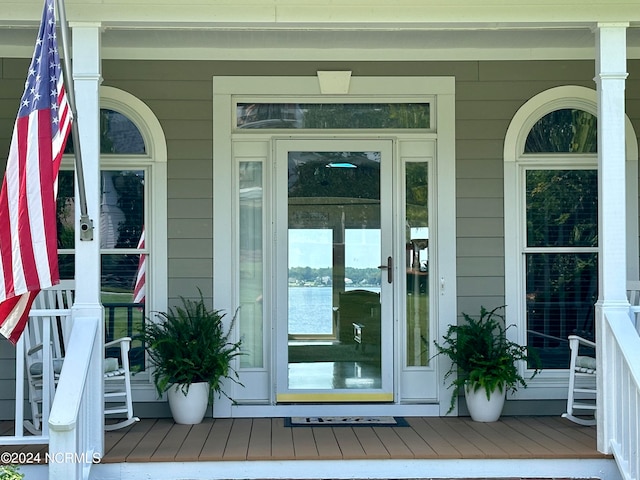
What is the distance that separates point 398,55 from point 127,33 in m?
1.76

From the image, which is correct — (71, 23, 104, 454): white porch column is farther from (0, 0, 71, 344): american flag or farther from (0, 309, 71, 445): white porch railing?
(0, 0, 71, 344): american flag

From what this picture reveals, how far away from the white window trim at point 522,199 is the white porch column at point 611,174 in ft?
3.78

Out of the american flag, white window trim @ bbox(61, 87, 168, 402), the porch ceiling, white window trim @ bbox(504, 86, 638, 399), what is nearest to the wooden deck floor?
white window trim @ bbox(504, 86, 638, 399)

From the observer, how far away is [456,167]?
545 cm

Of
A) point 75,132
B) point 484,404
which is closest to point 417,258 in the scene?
point 484,404

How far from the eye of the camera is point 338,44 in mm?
5227

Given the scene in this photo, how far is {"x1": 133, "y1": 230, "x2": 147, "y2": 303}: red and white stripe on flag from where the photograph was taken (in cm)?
539

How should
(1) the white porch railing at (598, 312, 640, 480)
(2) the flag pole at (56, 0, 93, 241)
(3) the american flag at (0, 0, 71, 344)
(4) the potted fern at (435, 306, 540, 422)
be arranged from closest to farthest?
(3) the american flag at (0, 0, 71, 344) < (2) the flag pole at (56, 0, 93, 241) < (1) the white porch railing at (598, 312, 640, 480) < (4) the potted fern at (435, 306, 540, 422)

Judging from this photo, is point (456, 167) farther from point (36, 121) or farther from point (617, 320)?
point (36, 121)

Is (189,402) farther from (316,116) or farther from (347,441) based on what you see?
(316,116)

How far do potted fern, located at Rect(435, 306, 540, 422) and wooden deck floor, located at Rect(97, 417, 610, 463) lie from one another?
0.43ft

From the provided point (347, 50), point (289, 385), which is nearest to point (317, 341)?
point (289, 385)

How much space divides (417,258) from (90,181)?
2.31 meters

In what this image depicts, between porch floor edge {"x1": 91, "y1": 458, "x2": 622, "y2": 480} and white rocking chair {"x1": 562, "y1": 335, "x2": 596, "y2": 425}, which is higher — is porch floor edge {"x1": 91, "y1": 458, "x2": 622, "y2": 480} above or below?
below
